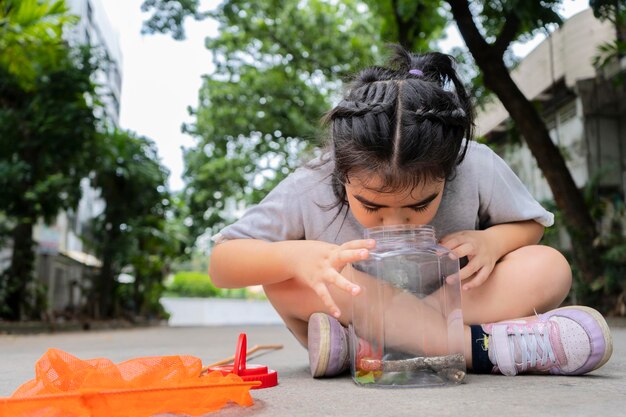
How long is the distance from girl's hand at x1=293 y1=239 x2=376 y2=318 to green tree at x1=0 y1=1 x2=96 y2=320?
5077 mm

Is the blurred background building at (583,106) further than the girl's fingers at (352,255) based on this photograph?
Yes

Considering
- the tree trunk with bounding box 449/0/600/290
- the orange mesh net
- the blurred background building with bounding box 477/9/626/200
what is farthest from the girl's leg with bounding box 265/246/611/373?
the blurred background building with bounding box 477/9/626/200

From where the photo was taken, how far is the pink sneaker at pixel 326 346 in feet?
4.79

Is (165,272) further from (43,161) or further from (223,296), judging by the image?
(223,296)

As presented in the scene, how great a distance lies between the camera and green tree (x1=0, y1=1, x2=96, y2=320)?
19.5ft

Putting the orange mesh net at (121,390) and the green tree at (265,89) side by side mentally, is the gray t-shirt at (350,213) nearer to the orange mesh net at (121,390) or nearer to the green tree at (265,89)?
the orange mesh net at (121,390)

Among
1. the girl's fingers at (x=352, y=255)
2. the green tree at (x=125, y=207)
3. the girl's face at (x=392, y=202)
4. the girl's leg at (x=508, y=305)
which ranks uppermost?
the green tree at (x=125, y=207)

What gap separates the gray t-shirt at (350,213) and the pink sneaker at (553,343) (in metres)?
A: 0.31

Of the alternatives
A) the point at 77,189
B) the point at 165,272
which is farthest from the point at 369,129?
the point at 165,272

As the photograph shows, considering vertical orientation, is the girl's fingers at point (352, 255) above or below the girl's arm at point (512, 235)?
below

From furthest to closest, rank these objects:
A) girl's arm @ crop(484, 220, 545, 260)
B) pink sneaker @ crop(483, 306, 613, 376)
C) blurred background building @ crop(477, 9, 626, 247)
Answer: blurred background building @ crop(477, 9, 626, 247) < girl's arm @ crop(484, 220, 545, 260) < pink sneaker @ crop(483, 306, 613, 376)

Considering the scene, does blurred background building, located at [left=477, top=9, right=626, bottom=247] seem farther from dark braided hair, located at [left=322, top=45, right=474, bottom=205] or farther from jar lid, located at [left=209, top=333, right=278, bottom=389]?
jar lid, located at [left=209, top=333, right=278, bottom=389]

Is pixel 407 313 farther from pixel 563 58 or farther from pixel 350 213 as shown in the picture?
pixel 563 58

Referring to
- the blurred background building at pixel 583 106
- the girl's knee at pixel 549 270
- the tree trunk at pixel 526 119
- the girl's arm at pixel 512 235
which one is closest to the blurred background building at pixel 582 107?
the blurred background building at pixel 583 106
